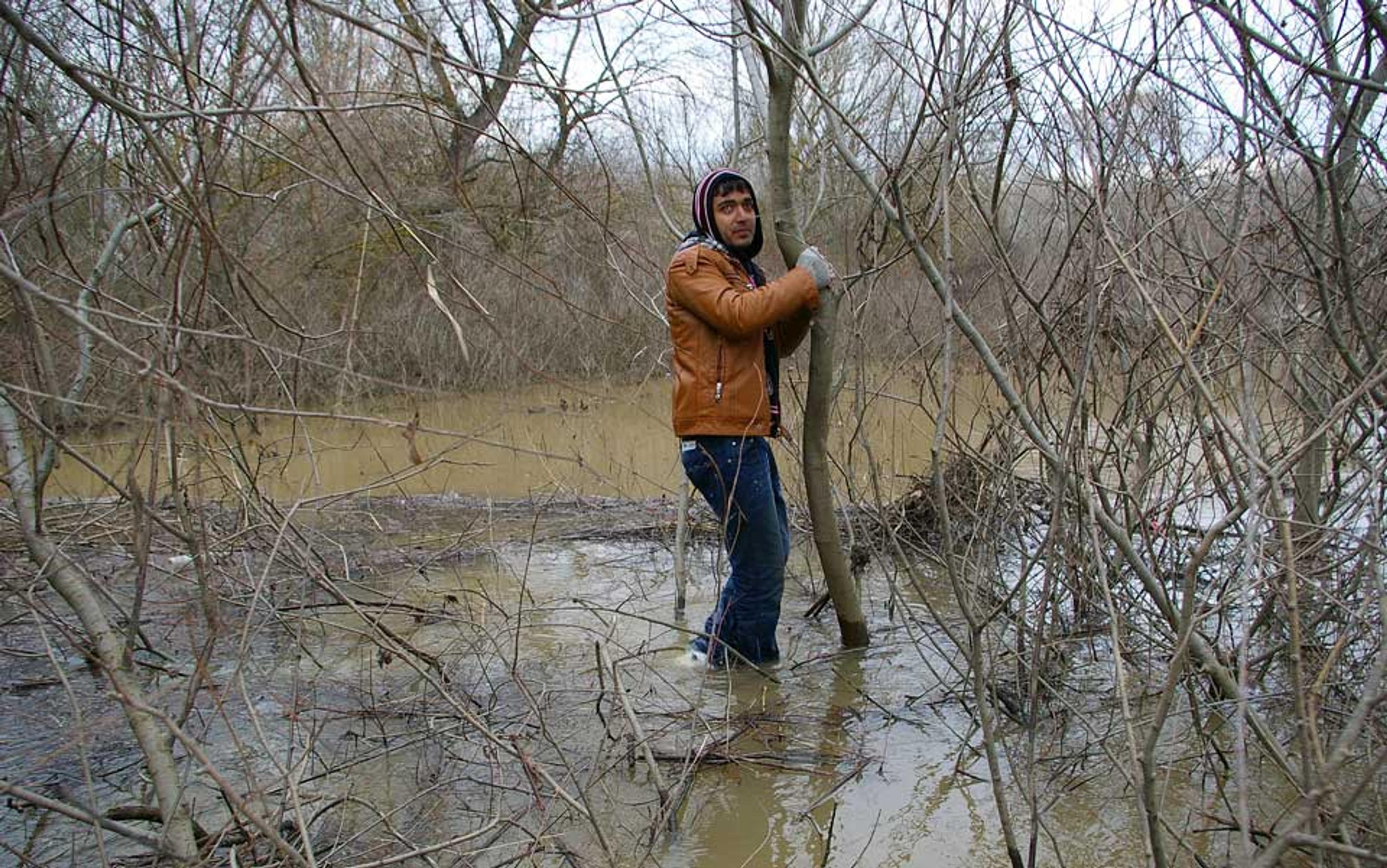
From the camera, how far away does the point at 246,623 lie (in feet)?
6.64

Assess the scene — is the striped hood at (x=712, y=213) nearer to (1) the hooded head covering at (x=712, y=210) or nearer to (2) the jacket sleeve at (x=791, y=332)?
(1) the hooded head covering at (x=712, y=210)

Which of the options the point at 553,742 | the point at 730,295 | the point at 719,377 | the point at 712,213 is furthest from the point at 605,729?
the point at 712,213

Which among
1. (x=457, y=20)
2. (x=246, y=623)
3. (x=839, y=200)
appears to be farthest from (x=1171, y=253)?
(x=246, y=623)

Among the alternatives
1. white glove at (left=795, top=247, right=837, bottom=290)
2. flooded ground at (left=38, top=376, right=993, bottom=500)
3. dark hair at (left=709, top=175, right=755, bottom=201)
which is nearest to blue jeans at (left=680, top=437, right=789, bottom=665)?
flooded ground at (left=38, top=376, right=993, bottom=500)

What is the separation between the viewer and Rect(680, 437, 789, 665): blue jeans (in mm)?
3865

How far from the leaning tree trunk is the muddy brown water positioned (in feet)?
0.60

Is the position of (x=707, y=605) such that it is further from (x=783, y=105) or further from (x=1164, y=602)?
(x=1164, y=602)

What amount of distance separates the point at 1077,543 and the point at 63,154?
3.02 meters

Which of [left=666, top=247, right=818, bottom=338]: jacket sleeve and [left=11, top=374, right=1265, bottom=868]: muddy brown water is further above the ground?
[left=666, top=247, right=818, bottom=338]: jacket sleeve

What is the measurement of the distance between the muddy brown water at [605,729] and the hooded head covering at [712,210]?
65 centimetres

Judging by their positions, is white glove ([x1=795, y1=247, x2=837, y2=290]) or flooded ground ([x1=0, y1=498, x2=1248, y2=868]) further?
white glove ([x1=795, y1=247, x2=837, y2=290])

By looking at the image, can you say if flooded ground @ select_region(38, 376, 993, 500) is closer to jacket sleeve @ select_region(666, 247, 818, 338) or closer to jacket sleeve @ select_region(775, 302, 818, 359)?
jacket sleeve @ select_region(775, 302, 818, 359)

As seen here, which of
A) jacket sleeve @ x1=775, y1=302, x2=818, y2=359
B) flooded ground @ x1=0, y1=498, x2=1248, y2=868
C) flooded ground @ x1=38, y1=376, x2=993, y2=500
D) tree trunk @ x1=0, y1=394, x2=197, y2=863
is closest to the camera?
tree trunk @ x1=0, y1=394, x2=197, y2=863

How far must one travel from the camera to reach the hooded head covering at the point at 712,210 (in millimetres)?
3830
